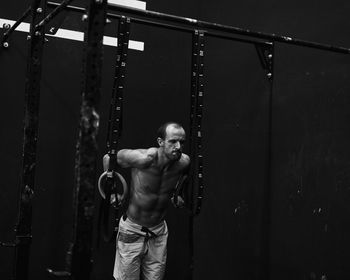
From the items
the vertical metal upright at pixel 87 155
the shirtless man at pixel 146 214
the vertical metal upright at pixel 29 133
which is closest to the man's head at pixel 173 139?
the shirtless man at pixel 146 214

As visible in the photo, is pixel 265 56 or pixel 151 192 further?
pixel 151 192

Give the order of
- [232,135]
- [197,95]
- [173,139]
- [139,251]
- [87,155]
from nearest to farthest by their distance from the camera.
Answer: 1. [87,155]
2. [197,95]
3. [173,139]
4. [139,251]
5. [232,135]

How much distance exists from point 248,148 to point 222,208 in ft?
2.28

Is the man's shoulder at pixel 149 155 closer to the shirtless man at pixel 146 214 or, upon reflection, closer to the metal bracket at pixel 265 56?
the shirtless man at pixel 146 214

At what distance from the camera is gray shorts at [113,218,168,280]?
157 inches

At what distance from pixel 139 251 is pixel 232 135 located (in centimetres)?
142

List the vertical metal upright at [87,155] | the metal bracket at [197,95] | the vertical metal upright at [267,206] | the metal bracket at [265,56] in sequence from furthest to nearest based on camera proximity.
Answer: the vertical metal upright at [267,206] < the metal bracket at [265,56] < the metal bracket at [197,95] < the vertical metal upright at [87,155]

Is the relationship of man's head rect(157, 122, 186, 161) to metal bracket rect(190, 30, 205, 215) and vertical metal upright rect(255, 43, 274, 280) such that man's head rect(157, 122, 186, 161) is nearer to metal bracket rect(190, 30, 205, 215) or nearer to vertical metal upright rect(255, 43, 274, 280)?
metal bracket rect(190, 30, 205, 215)

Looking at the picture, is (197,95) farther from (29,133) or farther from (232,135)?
(232,135)

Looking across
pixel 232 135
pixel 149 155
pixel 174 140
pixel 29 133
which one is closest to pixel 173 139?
pixel 174 140

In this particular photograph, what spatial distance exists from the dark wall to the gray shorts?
0.64 m

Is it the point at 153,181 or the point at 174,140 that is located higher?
the point at 174,140

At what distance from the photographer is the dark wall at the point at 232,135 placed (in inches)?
137

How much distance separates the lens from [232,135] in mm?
4512
